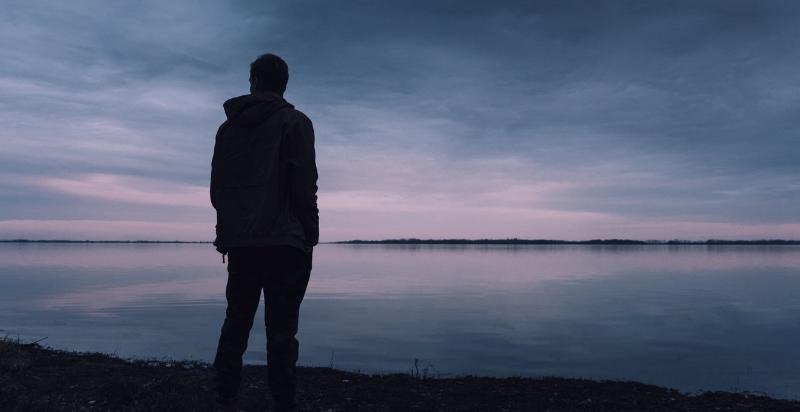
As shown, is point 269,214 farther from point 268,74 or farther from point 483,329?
point 483,329

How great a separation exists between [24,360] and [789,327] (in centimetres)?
2497

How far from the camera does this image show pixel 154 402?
20.8ft

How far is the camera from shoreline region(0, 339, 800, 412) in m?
6.61

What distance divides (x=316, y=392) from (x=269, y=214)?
4.37 meters

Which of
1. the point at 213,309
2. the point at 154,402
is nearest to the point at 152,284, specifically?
the point at 213,309

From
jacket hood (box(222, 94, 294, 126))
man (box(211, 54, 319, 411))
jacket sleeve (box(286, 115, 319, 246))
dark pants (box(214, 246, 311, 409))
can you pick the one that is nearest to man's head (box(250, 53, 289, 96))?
man (box(211, 54, 319, 411))

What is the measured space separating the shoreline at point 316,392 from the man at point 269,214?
64.0 inches

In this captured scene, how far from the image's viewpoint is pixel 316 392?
321 inches

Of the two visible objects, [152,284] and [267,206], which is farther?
[152,284]

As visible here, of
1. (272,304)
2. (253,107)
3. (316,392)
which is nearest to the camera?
(272,304)

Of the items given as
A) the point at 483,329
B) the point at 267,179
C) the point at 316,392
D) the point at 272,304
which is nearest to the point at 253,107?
the point at 267,179

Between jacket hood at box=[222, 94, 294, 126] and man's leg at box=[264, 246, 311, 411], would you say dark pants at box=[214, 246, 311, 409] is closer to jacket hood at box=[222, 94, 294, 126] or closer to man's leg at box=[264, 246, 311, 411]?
man's leg at box=[264, 246, 311, 411]

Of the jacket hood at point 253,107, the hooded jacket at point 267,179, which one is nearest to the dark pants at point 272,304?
the hooded jacket at point 267,179

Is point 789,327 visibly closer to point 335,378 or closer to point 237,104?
point 335,378
